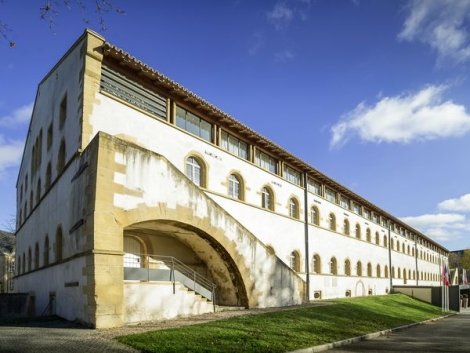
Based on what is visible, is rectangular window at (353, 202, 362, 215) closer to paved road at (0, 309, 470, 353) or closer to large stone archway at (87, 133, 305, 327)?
large stone archway at (87, 133, 305, 327)

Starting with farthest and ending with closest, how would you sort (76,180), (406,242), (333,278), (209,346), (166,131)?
1. (406,242)
2. (333,278)
3. (166,131)
4. (76,180)
5. (209,346)

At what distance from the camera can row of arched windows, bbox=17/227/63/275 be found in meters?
16.7

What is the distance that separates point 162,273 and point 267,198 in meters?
13.7

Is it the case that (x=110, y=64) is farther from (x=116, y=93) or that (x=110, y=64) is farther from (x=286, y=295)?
(x=286, y=295)

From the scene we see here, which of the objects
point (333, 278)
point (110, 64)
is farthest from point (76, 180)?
point (333, 278)

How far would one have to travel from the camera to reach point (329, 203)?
3462 cm

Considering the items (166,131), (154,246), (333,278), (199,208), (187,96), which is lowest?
(333,278)

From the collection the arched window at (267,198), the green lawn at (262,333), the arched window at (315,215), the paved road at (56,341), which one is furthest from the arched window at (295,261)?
the paved road at (56,341)

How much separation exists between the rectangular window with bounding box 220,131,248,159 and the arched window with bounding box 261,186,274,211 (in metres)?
2.79

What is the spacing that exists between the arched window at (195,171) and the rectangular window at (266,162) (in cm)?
574

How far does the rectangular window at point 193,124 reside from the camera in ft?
65.0

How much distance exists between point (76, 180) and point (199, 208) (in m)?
4.23

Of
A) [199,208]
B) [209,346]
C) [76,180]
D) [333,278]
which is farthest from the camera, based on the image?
[333,278]

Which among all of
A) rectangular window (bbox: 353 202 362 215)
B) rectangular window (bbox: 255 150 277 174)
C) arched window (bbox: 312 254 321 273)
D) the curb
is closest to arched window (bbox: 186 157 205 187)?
rectangular window (bbox: 255 150 277 174)
